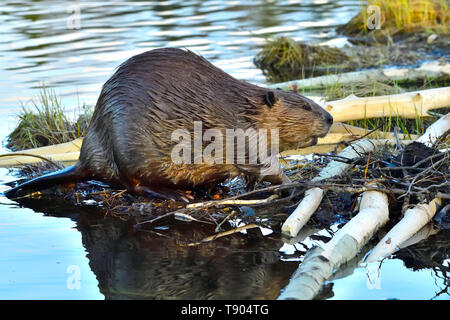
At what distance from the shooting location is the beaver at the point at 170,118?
4.50 meters

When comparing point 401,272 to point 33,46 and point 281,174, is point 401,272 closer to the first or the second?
point 281,174

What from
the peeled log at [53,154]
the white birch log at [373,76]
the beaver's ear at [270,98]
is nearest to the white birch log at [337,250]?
the beaver's ear at [270,98]

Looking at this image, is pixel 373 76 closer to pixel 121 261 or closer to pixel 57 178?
pixel 57 178

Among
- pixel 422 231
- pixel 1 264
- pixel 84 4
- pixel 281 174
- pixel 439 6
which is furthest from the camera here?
pixel 84 4

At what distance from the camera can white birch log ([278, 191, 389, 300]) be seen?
3.20 meters

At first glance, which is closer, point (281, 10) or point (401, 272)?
point (401, 272)

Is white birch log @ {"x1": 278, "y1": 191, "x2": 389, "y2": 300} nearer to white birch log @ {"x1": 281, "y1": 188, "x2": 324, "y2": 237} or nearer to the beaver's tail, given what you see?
white birch log @ {"x1": 281, "y1": 188, "x2": 324, "y2": 237}

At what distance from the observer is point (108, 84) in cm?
466

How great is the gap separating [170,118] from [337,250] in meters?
1.43

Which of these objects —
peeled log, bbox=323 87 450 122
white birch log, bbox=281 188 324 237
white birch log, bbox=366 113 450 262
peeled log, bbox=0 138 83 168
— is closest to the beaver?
white birch log, bbox=281 188 324 237

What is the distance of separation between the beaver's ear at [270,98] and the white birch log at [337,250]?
0.86 metres

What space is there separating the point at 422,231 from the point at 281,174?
36.3 inches

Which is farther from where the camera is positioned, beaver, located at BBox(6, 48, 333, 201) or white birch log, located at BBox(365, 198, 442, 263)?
beaver, located at BBox(6, 48, 333, 201)

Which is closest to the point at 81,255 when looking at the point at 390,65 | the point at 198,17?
the point at 390,65
